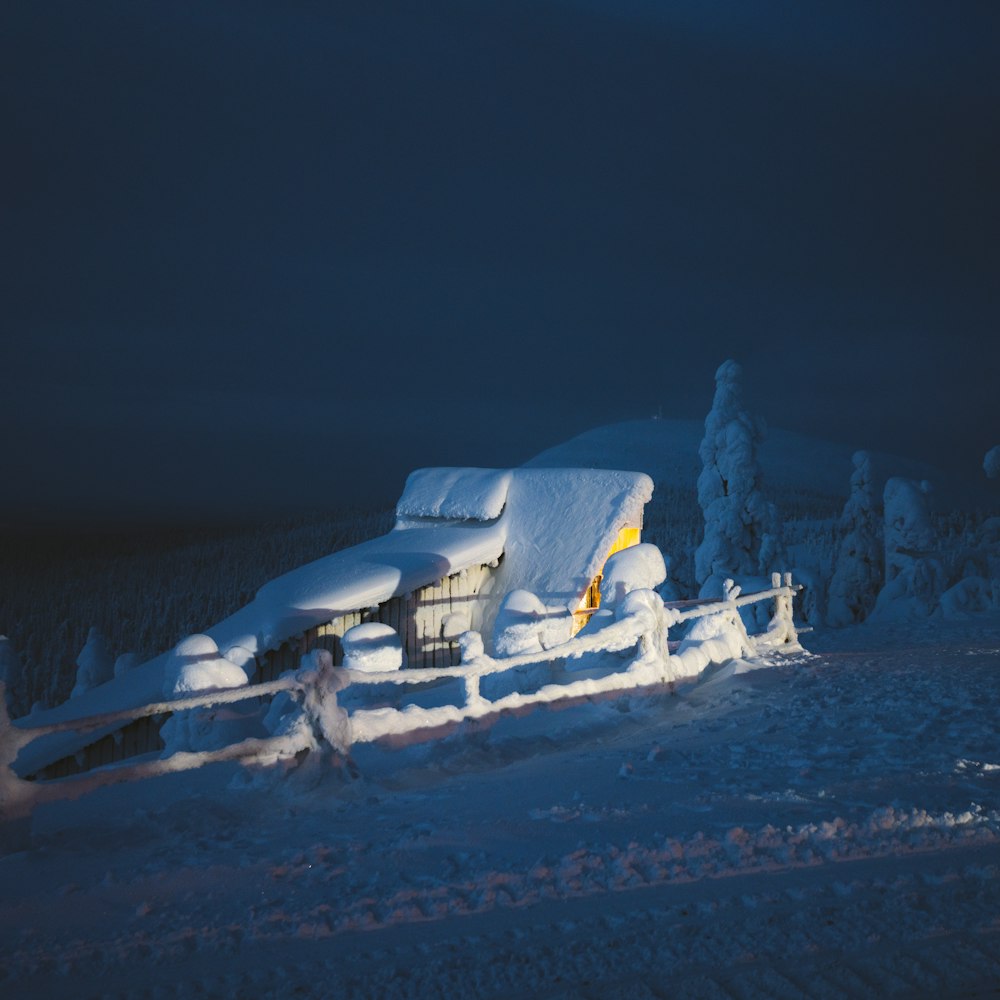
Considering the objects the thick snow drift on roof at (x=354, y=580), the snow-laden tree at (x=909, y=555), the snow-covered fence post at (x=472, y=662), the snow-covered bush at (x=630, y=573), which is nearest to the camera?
the snow-covered fence post at (x=472, y=662)

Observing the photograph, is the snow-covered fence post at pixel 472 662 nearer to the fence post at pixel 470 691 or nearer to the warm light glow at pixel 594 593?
the fence post at pixel 470 691

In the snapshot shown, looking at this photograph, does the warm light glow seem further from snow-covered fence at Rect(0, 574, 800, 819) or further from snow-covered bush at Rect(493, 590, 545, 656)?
snow-covered bush at Rect(493, 590, 545, 656)

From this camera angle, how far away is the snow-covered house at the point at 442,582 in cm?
1427

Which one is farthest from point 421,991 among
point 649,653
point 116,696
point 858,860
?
point 116,696

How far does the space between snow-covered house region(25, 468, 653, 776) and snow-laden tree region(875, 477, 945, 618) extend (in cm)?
1223

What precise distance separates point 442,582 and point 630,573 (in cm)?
498

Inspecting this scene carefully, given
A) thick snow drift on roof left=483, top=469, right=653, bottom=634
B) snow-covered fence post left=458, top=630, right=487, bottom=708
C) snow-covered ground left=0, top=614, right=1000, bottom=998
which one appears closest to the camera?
snow-covered ground left=0, top=614, right=1000, bottom=998

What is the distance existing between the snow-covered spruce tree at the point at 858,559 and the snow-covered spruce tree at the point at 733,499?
387 cm

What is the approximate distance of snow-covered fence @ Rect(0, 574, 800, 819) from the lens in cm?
562

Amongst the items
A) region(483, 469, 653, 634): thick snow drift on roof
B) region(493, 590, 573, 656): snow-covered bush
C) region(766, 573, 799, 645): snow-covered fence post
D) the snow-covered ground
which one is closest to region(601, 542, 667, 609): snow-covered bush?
region(493, 590, 573, 656): snow-covered bush

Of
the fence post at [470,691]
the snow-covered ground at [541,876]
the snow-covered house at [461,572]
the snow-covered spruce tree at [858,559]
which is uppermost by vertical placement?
the snow-covered ground at [541,876]

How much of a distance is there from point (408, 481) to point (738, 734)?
13.8 meters

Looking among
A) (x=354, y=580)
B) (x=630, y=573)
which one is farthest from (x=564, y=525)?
(x=354, y=580)

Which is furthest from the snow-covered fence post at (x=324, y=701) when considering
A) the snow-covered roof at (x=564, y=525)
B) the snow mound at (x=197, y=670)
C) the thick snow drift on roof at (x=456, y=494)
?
the thick snow drift on roof at (x=456, y=494)
